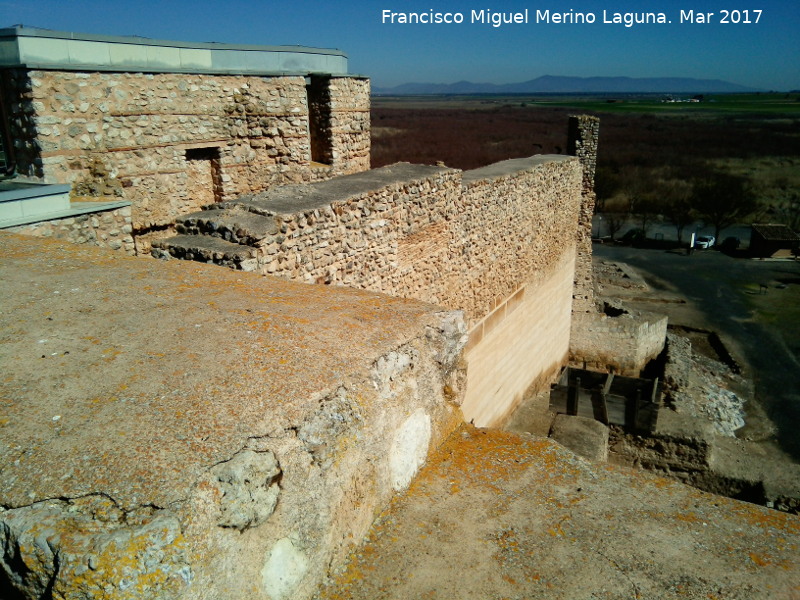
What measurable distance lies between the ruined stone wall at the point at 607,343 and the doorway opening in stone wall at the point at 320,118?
7.90m

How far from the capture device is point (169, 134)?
5.82m

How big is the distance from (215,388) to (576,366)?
12.0 meters

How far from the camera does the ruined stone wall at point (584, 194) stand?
1249 centimetres

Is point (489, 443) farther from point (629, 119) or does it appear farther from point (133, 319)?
point (629, 119)

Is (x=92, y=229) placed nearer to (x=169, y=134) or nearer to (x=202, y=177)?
(x=169, y=134)

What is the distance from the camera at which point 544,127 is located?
73.6m

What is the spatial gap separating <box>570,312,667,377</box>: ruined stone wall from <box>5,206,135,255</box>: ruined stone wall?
1038 centimetres

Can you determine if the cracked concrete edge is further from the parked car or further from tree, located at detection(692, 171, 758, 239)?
tree, located at detection(692, 171, 758, 239)

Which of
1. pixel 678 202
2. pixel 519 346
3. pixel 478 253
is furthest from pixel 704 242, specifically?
pixel 478 253

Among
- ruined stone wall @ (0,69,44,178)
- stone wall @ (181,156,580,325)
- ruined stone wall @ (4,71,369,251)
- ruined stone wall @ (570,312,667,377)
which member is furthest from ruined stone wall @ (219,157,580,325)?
ruined stone wall @ (570,312,667,377)

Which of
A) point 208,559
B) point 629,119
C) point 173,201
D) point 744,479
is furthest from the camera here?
point 629,119

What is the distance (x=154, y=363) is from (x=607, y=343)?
40.8 feet

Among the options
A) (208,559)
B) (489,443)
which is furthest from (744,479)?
(208,559)

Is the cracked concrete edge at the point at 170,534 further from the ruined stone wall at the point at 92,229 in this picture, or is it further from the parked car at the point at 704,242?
the parked car at the point at 704,242
